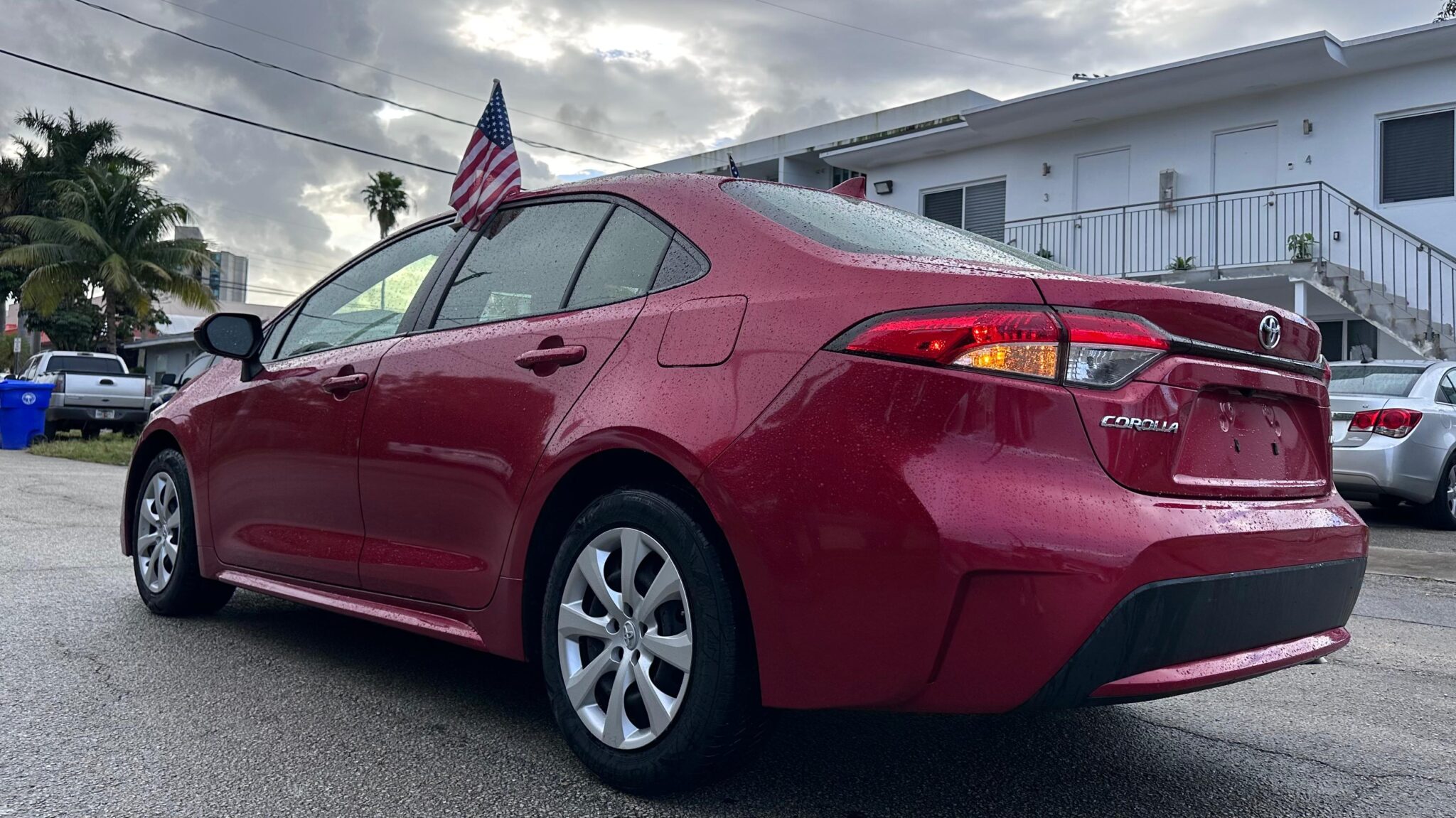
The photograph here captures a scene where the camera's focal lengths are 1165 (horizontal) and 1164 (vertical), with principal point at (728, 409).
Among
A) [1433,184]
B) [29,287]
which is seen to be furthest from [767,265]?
[29,287]

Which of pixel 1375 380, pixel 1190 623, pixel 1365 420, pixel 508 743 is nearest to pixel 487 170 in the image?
pixel 508 743

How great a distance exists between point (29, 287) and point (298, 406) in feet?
102

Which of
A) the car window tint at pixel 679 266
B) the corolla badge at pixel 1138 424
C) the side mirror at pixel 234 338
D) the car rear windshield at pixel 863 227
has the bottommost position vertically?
the corolla badge at pixel 1138 424

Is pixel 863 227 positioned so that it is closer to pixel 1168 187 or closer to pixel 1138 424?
pixel 1138 424

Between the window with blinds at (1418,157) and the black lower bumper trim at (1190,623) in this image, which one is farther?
the window with blinds at (1418,157)

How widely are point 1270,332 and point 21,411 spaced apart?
21.4 meters

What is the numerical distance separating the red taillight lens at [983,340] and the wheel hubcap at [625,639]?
75 centimetres

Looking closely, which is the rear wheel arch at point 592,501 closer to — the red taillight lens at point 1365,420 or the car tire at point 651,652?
the car tire at point 651,652

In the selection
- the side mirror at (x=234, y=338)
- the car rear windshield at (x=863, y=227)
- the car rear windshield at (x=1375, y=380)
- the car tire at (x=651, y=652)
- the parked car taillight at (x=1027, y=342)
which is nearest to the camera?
the parked car taillight at (x=1027, y=342)

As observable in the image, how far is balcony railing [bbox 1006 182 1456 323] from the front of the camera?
14812mm

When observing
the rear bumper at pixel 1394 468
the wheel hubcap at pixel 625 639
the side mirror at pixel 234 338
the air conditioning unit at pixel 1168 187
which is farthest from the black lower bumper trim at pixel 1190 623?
the air conditioning unit at pixel 1168 187

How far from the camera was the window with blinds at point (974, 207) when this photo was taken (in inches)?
792

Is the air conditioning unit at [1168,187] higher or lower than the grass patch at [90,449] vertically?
higher

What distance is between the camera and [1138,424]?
2354 mm
